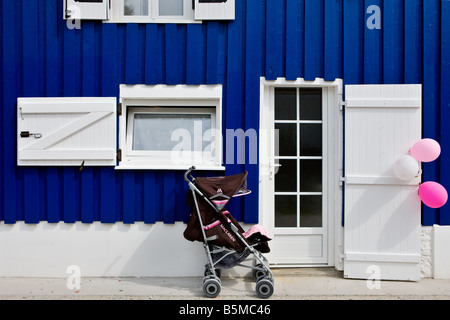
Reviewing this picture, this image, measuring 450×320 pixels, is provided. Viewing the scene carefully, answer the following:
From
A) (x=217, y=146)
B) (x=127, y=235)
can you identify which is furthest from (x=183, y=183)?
(x=127, y=235)

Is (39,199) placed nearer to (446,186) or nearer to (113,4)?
(113,4)

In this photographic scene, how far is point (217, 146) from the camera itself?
429cm

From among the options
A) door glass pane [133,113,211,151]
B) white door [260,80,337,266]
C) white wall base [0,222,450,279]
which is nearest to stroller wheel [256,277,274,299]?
white wall base [0,222,450,279]

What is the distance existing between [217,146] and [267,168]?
2.14ft

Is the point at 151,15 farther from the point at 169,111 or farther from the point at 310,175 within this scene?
the point at 310,175

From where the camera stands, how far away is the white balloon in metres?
3.95

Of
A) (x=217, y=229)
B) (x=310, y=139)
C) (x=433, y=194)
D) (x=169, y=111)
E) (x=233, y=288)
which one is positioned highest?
(x=169, y=111)

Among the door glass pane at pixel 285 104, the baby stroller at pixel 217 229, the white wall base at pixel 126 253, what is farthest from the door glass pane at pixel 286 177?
the white wall base at pixel 126 253

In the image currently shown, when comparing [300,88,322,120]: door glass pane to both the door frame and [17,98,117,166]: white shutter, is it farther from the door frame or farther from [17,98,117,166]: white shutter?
[17,98,117,166]: white shutter

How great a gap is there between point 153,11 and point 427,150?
11.1 feet

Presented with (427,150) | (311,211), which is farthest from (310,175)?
(427,150)

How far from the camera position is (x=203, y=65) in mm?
4305

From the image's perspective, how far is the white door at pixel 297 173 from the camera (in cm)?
445

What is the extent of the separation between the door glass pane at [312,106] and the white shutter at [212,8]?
4.24 ft
